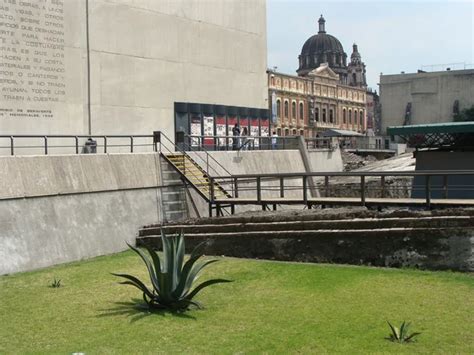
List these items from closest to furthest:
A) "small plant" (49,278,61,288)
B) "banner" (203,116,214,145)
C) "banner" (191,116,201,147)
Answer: "small plant" (49,278,61,288) < "banner" (191,116,201,147) < "banner" (203,116,214,145)

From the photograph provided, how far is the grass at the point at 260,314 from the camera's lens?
7707 millimetres

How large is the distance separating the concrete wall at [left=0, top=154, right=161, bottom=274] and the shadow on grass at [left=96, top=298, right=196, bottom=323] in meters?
4.72

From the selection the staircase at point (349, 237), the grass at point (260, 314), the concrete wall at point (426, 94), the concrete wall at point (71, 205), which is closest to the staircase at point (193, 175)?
the concrete wall at point (71, 205)

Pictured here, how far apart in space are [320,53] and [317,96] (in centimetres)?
3152

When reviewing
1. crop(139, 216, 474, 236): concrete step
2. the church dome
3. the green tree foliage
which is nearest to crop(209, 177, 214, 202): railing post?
crop(139, 216, 474, 236): concrete step

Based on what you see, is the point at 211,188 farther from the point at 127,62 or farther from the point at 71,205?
the point at 127,62

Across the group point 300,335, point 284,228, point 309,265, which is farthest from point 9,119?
point 300,335

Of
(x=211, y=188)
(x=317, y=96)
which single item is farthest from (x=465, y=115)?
(x=211, y=188)

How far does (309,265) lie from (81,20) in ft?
49.4

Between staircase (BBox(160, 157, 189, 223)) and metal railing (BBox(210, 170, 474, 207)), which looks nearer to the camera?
metal railing (BBox(210, 170, 474, 207))

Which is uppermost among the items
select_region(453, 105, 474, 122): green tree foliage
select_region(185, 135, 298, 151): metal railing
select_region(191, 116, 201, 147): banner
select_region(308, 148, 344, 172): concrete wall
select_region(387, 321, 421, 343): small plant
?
select_region(453, 105, 474, 122): green tree foliage

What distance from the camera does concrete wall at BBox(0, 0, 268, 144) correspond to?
69.6ft

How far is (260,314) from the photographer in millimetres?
9234

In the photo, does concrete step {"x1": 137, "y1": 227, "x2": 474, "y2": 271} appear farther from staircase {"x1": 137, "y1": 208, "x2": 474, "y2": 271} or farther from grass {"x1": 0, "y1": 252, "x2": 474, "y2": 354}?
grass {"x1": 0, "y1": 252, "x2": 474, "y2": 354}
